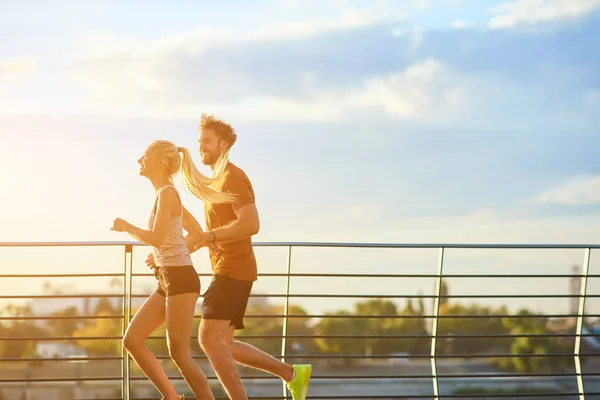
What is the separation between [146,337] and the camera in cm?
538

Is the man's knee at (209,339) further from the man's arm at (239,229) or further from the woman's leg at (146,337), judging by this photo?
the man's arm at (239,229)

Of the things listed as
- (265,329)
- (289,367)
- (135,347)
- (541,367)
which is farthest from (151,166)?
(541,367)

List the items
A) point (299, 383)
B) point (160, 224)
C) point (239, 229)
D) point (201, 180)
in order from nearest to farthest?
point (160, 224) < point (239, 229) < point (201, 180) < point (299, 383)

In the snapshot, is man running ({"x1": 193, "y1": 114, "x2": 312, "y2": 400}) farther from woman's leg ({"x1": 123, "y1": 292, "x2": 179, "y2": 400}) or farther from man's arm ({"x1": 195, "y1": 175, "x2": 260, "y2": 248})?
woman's leg ({"x1": 123, "y1": 292, "x2": 179, "y2": 400})

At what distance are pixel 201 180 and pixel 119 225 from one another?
628mm

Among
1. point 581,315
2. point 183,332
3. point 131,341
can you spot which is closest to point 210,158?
point 183,332

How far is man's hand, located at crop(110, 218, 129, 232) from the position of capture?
16.2 feet

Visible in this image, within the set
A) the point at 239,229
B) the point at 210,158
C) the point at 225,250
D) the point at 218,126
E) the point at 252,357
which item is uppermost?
the point at 218,126

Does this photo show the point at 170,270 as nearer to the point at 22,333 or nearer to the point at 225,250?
the point at 225,250

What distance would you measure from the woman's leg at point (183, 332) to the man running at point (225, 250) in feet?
0.39

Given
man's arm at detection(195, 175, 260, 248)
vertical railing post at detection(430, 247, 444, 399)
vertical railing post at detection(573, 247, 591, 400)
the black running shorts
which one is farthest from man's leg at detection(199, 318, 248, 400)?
vertical railing post at detection(573, 247, 591, 400)

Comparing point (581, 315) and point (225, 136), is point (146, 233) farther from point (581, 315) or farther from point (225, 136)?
point (581, 315)

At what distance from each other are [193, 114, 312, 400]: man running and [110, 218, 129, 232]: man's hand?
0.49 meters

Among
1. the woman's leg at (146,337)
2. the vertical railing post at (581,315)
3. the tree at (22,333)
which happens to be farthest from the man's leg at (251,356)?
the tree at (22,333)
